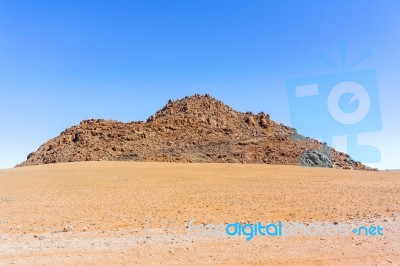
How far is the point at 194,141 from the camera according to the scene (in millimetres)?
70688

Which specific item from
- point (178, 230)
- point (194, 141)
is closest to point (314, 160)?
point (194, 141)

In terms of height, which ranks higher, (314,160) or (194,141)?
(194,141)

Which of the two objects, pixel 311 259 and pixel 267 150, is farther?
pixel 267 150

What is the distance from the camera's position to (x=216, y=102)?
279ft

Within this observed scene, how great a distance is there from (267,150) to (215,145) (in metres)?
8.80

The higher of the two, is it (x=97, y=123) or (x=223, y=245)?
(x=97, y=123)

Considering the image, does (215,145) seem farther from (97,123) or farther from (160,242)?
(160,242)

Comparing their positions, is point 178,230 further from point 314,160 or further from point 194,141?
point 194,141

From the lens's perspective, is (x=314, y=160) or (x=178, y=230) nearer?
(x=178, y=230)

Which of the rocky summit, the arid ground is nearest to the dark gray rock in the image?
the rocky summit

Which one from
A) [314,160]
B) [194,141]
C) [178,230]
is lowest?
[178,230]

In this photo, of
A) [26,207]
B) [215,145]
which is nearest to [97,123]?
[215,145]

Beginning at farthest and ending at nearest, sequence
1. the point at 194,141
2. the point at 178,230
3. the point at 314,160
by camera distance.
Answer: the point at 194,141, the point at 314,160, the point at 178,230

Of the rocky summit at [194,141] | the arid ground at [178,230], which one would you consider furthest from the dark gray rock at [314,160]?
the arid ground at [178,230]
